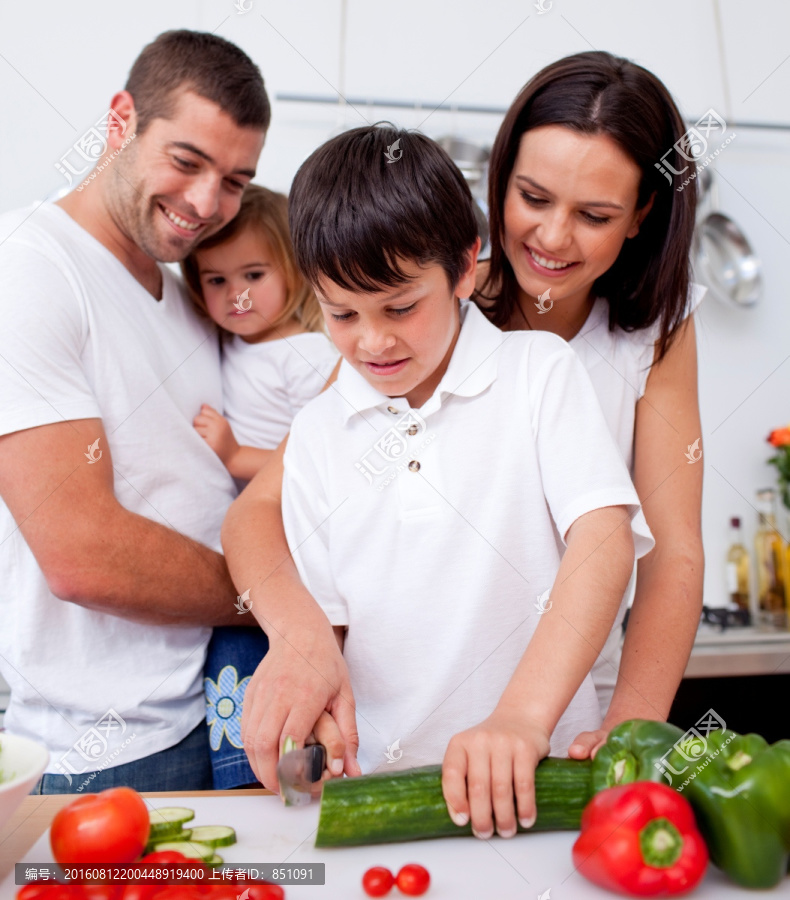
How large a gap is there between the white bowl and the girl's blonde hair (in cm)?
104

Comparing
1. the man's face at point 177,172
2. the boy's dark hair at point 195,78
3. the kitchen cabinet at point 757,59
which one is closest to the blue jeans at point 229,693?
the man's face at point 177,172

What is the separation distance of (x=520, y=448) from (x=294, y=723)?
0.41 metres

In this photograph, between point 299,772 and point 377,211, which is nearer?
point 299,772

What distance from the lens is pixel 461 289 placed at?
1.08 metres

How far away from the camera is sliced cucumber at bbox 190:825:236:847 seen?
0.69 m

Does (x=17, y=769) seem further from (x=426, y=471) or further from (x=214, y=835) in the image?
(x=426, y=471)

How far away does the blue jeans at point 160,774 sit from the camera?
3.77 ft

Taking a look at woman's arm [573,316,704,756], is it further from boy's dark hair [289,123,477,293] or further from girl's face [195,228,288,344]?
girl's face [195,228,288,344]

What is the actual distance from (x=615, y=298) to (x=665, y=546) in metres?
0.37

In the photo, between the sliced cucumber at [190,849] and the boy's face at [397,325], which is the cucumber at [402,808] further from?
the boy's face at [397,325]

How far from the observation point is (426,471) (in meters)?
1.03

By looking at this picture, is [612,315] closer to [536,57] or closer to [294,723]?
[294,723]

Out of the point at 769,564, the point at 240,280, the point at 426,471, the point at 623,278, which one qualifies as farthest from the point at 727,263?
the point at 426,471

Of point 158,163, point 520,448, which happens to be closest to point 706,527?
point 520,448
